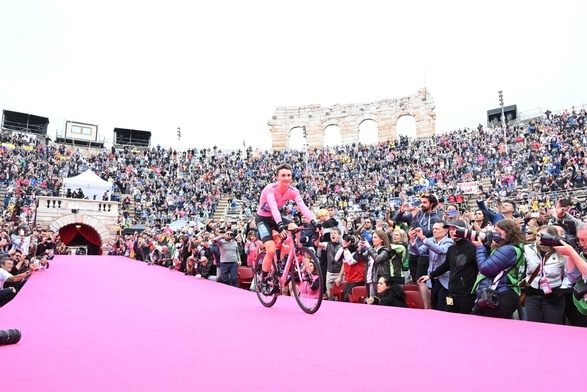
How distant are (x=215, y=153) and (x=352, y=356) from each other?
121 ft

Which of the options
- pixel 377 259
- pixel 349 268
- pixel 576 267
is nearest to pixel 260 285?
pixel 377 259

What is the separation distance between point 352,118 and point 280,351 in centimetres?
4128

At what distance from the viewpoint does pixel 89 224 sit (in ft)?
91.7

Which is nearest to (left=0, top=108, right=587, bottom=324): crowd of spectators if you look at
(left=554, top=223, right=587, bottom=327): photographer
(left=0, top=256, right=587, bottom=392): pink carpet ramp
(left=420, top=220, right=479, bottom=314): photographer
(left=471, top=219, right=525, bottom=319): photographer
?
(left=0, top=256, right=587, bottom=392): pink carpet ramp

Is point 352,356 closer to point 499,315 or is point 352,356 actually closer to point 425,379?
point 425,379

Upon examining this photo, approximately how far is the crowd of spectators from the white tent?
0.96m

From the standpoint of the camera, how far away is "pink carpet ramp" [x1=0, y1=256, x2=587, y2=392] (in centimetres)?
244

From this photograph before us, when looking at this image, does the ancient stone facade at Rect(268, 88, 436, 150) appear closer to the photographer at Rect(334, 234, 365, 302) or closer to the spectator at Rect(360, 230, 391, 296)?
the photographer at Rect(334, 234, 365, 302)

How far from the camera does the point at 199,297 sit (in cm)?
711

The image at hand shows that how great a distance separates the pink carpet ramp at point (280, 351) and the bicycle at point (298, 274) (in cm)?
21

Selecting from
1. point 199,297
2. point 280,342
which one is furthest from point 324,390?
point 199,297

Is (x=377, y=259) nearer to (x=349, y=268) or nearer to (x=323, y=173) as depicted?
(x=349, y=268)

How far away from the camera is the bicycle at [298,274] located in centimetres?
479

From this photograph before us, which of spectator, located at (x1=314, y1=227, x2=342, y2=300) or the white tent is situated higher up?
the white tent
